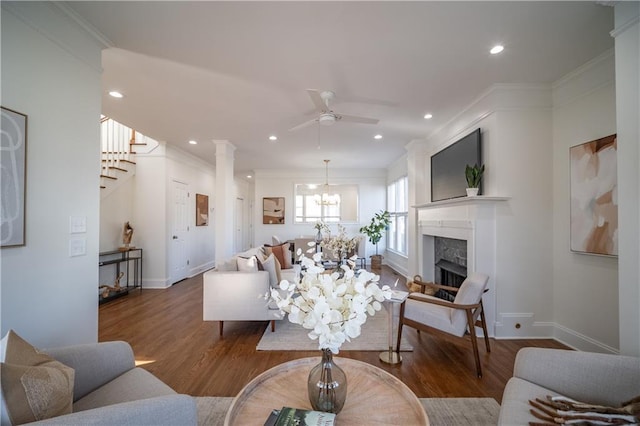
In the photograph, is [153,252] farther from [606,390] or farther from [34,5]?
[606,390]

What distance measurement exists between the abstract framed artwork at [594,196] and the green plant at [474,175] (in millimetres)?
801

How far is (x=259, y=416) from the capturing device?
3.70ft

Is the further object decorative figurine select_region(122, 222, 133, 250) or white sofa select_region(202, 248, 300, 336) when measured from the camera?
decorative figurine select_region(122, 222, 133, 250)

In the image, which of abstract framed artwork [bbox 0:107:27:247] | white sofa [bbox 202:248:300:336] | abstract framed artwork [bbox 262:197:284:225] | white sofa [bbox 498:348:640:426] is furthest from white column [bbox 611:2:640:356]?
abstract framed artwork [bbox 262:197:284:225]

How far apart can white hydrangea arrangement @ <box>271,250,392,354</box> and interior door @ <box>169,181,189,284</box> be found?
202 inches

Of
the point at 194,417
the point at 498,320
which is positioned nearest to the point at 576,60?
the point at 498,320

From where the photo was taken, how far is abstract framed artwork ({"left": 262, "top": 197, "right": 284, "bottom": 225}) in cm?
802

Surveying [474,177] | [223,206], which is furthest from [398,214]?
[223,206]

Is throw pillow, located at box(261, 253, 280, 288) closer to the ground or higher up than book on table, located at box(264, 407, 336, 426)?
higher up

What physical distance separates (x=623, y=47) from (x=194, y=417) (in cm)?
301

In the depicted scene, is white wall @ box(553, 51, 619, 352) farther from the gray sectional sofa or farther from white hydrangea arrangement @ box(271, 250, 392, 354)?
the gray sectional sofa

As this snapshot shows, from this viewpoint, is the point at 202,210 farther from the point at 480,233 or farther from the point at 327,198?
the point at 480,233

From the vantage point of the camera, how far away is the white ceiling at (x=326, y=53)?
1.89 m

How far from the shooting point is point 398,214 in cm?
684
